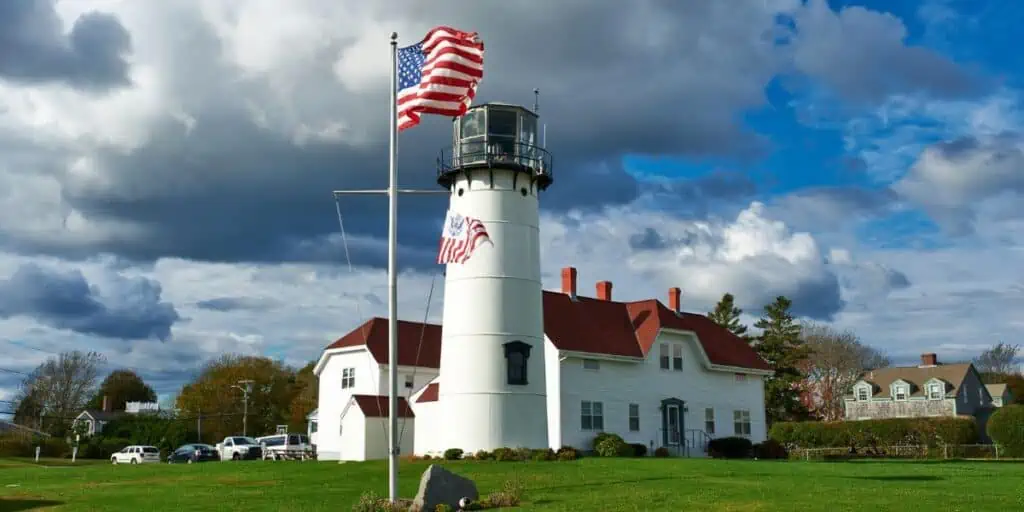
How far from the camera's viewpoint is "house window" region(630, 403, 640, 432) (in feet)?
144

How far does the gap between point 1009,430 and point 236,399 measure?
5770 centimetres

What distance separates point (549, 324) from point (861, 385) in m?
48.9

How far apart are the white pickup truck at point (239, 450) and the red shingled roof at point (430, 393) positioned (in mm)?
9644

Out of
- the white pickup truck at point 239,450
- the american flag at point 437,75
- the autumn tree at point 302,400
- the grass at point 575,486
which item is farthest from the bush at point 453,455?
the autumn tree at point 302,400

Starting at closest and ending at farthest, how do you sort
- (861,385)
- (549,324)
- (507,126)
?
(507,126) → (549,324) → (861,385)

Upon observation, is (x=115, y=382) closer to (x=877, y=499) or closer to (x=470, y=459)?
(x=470, y=459)

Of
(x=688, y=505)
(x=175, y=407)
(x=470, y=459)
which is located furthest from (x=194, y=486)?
(x=175, y=407)

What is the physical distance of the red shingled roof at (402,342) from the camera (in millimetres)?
46531

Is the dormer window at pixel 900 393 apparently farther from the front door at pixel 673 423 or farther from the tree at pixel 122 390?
the tree at pixel 122 390

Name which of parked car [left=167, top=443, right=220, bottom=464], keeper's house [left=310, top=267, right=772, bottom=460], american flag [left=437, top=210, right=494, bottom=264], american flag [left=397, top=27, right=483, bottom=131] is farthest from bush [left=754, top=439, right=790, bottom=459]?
american flag [left=397, top=27, right=483, bottom=131]

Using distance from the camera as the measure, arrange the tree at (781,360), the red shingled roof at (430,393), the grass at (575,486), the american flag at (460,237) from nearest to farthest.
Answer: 1. the grass at (575,486)
2. the american flag at (460,237)
3. the red shingled roof at (430,393)
4. the tree at (781,360)

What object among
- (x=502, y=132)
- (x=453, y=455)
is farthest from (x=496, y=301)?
(x=502, y=132)

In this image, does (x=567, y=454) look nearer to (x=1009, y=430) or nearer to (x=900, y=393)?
(x=1009, y=430)

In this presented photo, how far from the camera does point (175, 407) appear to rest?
288 ft
